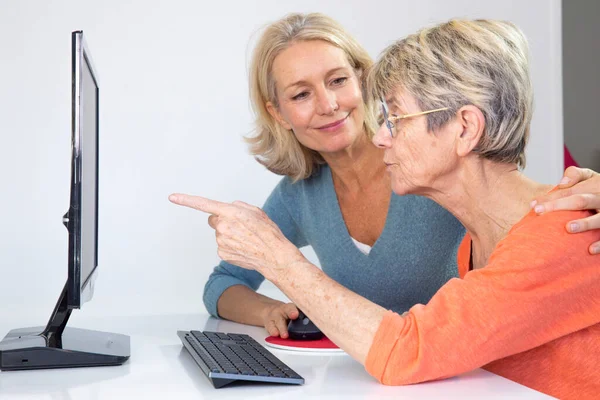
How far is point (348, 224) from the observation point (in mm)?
2396

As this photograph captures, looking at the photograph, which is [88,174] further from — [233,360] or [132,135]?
[132,135]

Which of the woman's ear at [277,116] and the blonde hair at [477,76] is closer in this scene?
the blonde hair at [477,76]

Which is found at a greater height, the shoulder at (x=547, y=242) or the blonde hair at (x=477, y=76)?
the blonde hair at (x=477, y=76)

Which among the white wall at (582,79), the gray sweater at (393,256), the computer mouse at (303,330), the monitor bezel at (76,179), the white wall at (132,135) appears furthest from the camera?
the white wall at (582,79)

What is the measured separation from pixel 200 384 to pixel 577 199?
2.25ft

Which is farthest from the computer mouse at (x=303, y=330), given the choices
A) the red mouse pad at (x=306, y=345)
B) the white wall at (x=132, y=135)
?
the white wall at (x=132, y=135)

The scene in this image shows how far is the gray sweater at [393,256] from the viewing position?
2.21 meters

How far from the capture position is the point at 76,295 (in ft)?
4.76

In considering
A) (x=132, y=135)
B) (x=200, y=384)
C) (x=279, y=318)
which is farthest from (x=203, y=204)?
(x=132, y=135)

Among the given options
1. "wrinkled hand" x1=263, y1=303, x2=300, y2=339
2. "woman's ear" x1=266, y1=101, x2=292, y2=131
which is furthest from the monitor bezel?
"woman's ear" x1=266, y1=101, x2=292, y2=131

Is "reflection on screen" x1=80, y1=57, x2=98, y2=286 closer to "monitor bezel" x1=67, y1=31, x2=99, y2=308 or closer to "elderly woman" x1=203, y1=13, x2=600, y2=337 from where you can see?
"monitor bezel" x1=67, y1=31, x2=99, y2=308

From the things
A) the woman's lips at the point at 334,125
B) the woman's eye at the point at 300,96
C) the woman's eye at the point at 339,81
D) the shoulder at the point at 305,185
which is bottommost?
the shoulder at the point at 305,185

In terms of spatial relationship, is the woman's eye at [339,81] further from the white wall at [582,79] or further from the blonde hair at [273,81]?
the white wall at [582,79]

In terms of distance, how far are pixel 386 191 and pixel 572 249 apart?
44.1 inches
